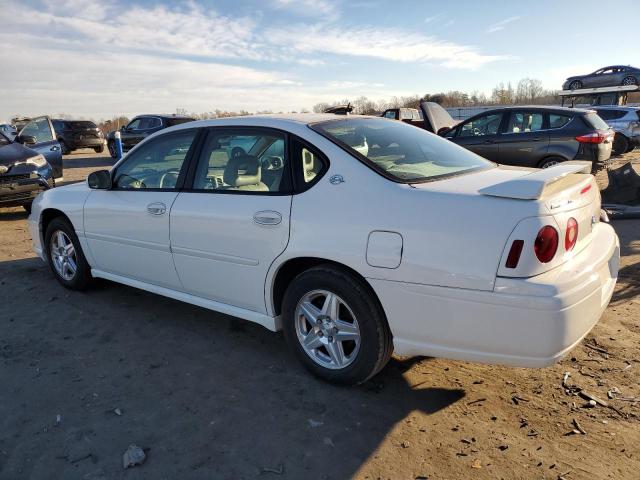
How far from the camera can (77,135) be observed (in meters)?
22.7

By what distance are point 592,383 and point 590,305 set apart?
0.81 m

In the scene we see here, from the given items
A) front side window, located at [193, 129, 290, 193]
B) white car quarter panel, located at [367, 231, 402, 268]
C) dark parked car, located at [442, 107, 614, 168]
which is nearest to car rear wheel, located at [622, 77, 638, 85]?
dark parked car, located at [442, 107, 614, 168]

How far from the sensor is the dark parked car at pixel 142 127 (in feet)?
61.6

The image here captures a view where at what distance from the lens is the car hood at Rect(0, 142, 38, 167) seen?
8390 mm

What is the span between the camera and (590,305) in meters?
2.57

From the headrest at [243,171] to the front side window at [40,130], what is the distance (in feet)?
28.2

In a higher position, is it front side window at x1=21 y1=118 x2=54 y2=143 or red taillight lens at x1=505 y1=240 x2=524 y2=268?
front side window at x1=21 y1=118 x2=54 y2=143

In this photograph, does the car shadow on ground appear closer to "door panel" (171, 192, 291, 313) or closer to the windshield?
"door panel" (171, 192, 291, 313)

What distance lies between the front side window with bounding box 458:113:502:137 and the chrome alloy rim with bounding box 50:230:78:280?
26.5ft

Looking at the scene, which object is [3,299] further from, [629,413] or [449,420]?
[629,413]

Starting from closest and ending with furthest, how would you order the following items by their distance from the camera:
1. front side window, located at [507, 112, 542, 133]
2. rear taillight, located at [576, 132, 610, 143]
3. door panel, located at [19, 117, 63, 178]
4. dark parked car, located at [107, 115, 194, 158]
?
rear taillight, located at [576, 132, 610, 143]
front side window, located at [507, 112, 542, 133]
door panel, located at [19, 117, 63, 178]
dark parked car, located at [107, 115, 194, 158]

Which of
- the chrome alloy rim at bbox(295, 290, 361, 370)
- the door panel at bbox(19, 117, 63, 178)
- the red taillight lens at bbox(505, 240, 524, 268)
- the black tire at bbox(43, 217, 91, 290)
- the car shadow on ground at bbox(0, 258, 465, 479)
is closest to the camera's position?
the red taillight lens at bbox(505, 240, 524, 268)

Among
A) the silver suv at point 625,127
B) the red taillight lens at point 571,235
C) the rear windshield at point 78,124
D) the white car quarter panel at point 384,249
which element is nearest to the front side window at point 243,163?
the white car quarter panel at point 384,249

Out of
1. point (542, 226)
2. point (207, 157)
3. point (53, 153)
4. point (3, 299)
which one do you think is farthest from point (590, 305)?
point (53, 153)
